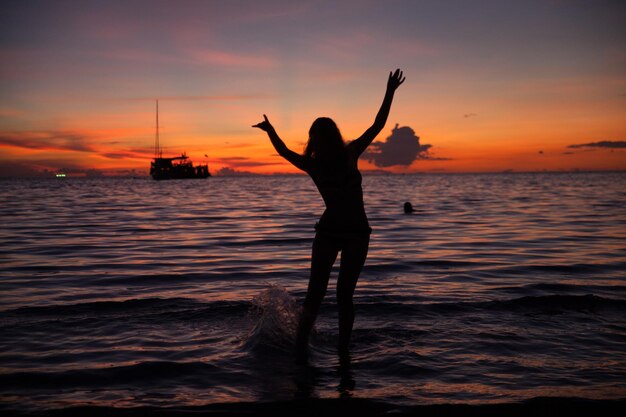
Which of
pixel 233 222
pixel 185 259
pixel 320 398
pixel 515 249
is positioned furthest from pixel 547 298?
pixel 233 222

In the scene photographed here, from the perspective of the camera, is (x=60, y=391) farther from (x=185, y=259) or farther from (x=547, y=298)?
(x=185, y=259)

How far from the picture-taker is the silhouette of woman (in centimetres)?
496

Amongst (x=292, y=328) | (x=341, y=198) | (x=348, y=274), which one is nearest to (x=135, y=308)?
(x=292, y=328)

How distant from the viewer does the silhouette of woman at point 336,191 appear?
16.3 ft

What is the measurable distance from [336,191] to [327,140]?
52 centimetres

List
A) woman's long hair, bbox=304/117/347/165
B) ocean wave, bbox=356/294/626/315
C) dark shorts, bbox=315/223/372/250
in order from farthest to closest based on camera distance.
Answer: ocean wave, bbox=356/294/626/315 < dark shorts, bbox=315/223/372/250 < woman's long hair, bbox=304/117/347/165

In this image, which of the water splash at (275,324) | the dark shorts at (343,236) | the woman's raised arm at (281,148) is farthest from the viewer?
the water splash at (275,324)

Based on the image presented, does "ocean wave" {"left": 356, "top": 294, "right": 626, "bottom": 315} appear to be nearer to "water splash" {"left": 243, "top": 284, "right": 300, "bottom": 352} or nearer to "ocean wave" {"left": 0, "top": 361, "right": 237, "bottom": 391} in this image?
"water splash" {"left": 243, "top": 284, "right": 300, "bottom": 352}

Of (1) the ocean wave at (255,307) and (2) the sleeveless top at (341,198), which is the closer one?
(2) the sleeveless top at (341,198)

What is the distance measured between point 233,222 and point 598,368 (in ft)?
67.4

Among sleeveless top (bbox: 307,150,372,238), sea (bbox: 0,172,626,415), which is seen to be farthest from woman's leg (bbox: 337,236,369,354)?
sea (bbox: 0,172,626,415)

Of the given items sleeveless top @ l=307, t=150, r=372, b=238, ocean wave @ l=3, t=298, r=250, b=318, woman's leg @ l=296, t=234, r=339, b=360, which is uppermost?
sleeveless top @ l=307, t=150, r=372, b=238


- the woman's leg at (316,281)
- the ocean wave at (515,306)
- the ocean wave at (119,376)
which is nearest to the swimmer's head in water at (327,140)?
the woman's leg at (316,281)

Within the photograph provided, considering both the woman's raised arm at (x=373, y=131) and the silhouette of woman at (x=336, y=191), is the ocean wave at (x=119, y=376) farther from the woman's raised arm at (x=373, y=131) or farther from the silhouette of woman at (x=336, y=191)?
the woman's raised arm at (x=373, y=131)
